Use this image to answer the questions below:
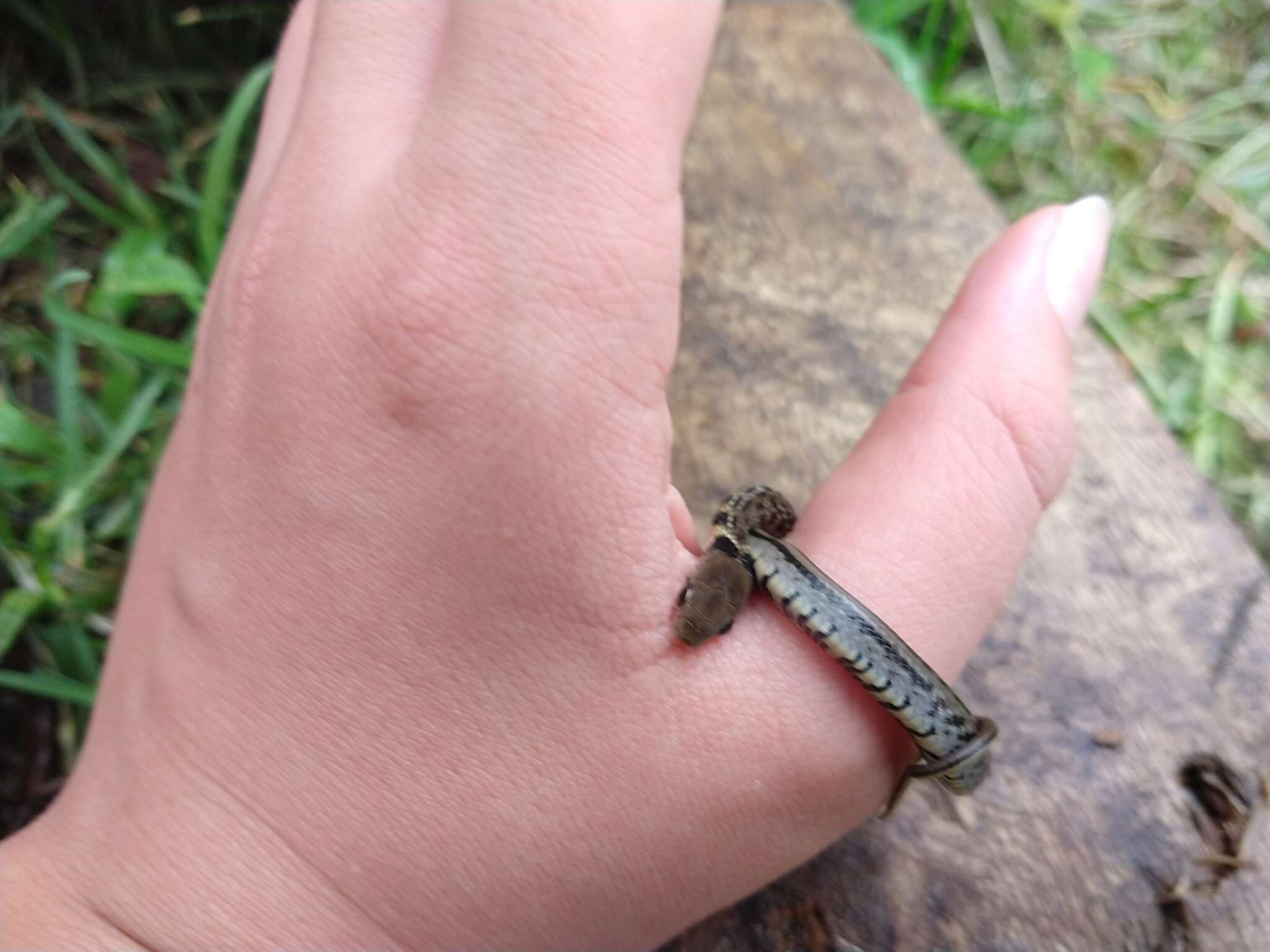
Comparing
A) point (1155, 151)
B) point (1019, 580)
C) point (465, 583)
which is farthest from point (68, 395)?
point (1155, 151)

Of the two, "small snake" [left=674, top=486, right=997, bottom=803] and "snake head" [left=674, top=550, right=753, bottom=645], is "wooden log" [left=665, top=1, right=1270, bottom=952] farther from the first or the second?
"snake head" [left=674, top=550, right=753, bottom=645]

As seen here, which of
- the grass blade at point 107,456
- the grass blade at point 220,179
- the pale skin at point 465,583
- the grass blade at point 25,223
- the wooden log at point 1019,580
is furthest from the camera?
the grass blade at point 220,179

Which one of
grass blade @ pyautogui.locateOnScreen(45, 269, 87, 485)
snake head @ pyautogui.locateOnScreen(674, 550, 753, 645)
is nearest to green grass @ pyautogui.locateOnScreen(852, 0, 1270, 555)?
snake head @ pyautogui.locateOnScreen(674, 550, 753, 645)

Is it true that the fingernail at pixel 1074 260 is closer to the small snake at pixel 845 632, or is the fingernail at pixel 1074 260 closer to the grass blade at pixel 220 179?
the small snake at pixel 845 632

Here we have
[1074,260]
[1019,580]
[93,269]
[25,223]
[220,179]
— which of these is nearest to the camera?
[1074,260]

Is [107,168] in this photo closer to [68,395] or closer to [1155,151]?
[68,395]

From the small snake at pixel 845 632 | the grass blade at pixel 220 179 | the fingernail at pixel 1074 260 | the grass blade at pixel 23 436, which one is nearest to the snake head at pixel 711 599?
the small snake at pixel 845 632
